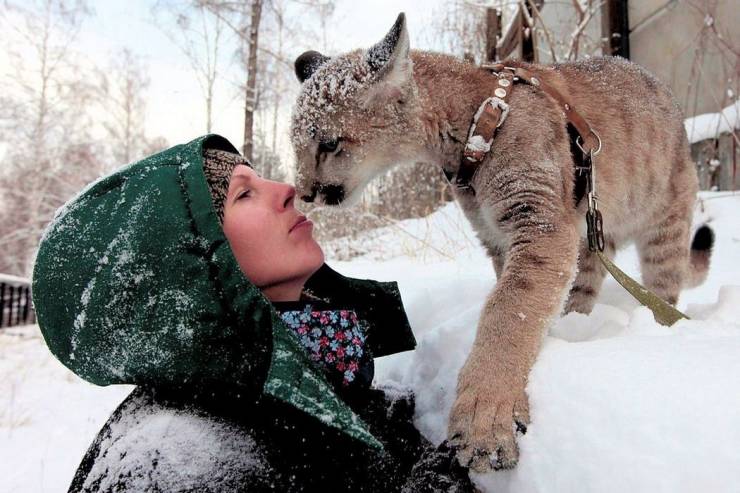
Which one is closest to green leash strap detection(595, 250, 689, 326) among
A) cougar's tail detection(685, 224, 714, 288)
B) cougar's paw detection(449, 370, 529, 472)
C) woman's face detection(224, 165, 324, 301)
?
cougar's paw detection(449, 370, 529, 472)

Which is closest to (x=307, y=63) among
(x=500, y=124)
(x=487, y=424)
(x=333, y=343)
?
(x=500, y=124)

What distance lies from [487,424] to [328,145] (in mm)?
1539

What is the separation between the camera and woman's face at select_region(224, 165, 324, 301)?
5.75 ft

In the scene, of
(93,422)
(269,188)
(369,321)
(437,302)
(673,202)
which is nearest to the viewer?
(269,188)

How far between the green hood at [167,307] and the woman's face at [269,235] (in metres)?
0.30

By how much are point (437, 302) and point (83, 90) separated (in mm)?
19746

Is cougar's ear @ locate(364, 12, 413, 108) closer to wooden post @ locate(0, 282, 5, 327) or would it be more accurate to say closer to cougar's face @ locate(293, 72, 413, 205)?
cougar's face @ locate(293, 72, 413, 205)

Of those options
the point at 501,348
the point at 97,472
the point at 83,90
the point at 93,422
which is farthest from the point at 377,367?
the point at 83,90

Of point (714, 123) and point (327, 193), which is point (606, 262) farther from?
point (714, 123)

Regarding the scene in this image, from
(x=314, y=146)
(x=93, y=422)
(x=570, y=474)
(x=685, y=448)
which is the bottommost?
(x=93, y=422)

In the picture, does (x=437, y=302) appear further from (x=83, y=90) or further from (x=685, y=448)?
(x=83, y=90)

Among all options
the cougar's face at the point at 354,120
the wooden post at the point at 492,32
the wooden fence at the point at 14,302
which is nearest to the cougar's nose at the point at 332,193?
the cougar's face at the point at 354,120

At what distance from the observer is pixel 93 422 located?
4301 mm

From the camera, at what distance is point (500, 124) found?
2244 millimetres
